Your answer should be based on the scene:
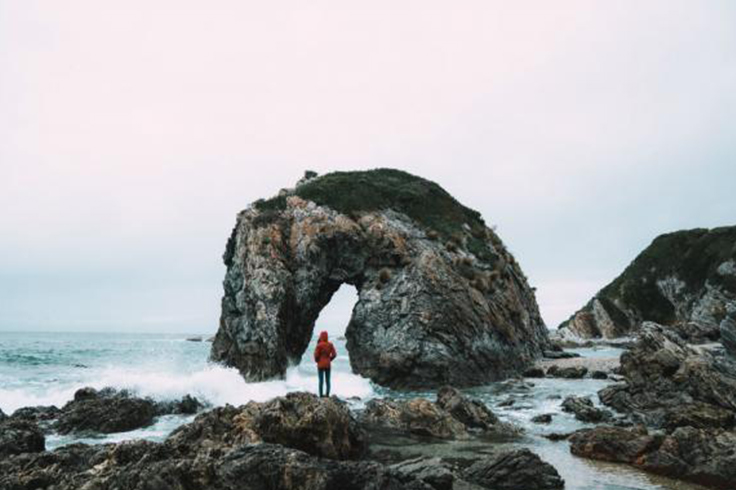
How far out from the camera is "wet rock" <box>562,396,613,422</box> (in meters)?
20.3

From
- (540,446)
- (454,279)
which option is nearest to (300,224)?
(454,279)

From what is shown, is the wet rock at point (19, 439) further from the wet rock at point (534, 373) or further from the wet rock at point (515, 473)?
the wet rock at point (534, 373)

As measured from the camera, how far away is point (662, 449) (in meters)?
13.5

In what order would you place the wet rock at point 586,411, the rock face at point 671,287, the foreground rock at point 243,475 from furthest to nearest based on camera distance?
Result: 1. the rock face at point 671,287
2. the wet rock at point 586,411
3. the foreground rock at point 243,475

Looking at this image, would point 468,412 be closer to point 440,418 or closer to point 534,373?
point 440,418

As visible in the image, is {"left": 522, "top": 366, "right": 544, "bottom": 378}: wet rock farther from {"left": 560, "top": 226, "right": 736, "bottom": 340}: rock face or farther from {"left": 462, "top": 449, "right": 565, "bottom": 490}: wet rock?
{"left": 560, "top": 226, "right": 736, "bottom": 340}: rock face

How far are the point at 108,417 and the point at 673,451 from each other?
62.4 ft

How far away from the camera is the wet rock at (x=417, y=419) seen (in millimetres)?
17438

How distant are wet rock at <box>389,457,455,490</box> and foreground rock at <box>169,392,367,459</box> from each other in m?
3.35

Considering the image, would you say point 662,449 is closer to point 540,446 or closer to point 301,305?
point 540,446

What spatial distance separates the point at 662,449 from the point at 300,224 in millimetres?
32332

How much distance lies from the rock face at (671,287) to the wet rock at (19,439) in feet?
277

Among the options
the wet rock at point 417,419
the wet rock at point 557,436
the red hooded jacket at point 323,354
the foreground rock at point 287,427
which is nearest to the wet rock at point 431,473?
the foreground rock at point 287,427

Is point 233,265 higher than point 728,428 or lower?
higher
